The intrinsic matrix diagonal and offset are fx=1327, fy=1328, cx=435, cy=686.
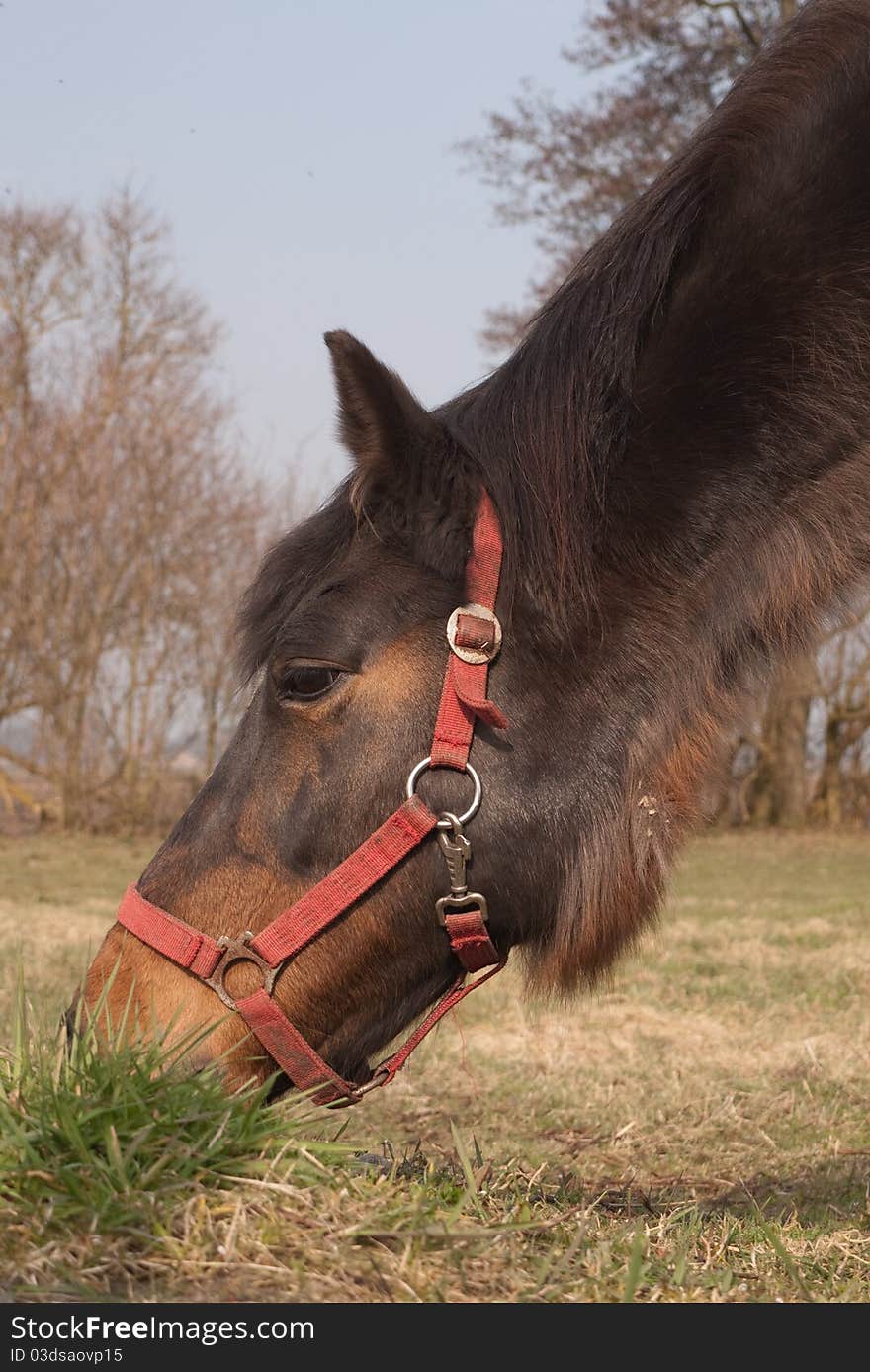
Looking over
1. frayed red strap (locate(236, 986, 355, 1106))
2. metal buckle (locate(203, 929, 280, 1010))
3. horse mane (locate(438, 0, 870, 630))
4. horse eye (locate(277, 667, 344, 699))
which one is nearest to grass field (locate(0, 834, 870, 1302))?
frayed red strap (locate(236, 986, 355, 1106))

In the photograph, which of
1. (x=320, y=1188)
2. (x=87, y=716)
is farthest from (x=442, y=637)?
(x=87, y=716)

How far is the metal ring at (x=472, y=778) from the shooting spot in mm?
2574

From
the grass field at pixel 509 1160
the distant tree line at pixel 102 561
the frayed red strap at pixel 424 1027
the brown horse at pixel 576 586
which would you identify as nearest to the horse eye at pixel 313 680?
the brown horse at pixel 576 586

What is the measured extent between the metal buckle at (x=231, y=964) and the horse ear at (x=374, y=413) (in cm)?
95

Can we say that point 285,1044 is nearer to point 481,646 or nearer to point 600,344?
point 481,646

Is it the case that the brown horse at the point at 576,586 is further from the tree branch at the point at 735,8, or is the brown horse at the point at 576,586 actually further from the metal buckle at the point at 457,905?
the tree branch at the point at 735,8

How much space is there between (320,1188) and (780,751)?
57.8ft

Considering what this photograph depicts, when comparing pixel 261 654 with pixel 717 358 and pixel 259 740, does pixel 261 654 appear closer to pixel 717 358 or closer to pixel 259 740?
pixel 259 740

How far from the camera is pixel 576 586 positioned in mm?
2662

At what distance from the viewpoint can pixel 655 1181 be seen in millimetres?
3789

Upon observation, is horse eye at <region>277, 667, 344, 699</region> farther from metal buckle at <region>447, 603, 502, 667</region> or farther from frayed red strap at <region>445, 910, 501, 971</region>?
frayed red strap at <region>445, 910, 501, 971</region>

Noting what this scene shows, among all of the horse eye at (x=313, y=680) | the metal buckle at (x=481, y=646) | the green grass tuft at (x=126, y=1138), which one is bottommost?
the green grass tuft at (x=126, y=1138)

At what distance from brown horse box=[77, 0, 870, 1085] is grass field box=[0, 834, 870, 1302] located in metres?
0.34
